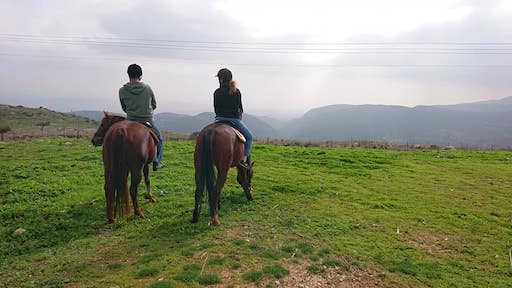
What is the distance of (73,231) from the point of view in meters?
7.90

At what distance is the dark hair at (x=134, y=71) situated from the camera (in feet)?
28.4

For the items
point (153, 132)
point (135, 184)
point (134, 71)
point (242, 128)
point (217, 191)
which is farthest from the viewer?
point (153, 132)

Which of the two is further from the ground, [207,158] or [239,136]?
[239,136]

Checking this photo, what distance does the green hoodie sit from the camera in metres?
8.74

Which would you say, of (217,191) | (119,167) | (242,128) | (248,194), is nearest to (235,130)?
(242,128)

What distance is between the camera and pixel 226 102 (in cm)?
859

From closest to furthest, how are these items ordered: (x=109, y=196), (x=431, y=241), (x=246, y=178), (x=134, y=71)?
(x=109, y=196) → (x=431, y=241) → (x=134, y=71) → (x=246, y=178)

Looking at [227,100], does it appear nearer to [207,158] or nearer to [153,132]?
[207,158]

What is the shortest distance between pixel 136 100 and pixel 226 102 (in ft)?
7.15

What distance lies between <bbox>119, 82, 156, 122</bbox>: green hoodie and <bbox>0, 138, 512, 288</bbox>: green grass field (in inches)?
94.1

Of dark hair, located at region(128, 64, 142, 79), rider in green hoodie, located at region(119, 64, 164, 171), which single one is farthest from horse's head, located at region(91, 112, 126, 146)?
dark hair, located at region(128, 64, 142, 79)

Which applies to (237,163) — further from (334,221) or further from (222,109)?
(334,221)

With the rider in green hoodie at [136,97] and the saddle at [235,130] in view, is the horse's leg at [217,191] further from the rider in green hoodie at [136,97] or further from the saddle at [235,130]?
the rider in green hoodie at [136,97]

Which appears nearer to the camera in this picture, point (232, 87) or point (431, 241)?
point (431, 241)
